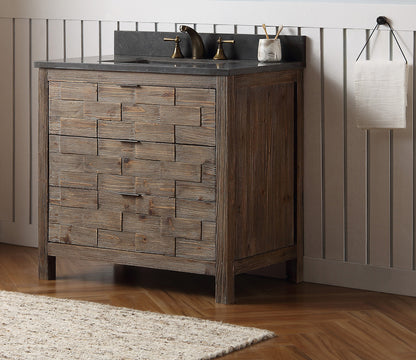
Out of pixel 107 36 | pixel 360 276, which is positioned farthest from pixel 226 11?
pixel 360 276

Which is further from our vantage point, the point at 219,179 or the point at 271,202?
the point at 271,202

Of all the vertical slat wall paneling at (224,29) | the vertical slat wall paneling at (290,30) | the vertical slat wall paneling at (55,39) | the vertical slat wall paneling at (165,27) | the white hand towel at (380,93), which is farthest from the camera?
the vertical slat wall paneling at (55,39)

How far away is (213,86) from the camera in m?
3.33

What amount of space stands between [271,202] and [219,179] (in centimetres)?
32

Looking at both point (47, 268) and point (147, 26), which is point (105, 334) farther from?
point (147, 26)

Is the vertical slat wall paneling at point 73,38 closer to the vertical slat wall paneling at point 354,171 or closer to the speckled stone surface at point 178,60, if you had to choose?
the speckled stone surface at point 178,60

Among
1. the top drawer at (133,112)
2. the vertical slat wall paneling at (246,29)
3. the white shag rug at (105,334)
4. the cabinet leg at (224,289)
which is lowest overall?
the white shag rug at (105,334)

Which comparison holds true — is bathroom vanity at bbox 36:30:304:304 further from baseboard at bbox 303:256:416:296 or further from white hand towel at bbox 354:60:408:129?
white hand towel at bbox 354:60:408:129

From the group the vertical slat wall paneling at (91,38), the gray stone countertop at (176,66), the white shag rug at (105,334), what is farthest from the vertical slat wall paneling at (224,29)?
the white shag rug at (105,334)

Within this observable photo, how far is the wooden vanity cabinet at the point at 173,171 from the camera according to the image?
3371 mm

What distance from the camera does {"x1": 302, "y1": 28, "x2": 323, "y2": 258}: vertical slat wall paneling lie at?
3.67 m

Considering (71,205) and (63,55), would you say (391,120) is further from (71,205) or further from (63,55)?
(63,55)

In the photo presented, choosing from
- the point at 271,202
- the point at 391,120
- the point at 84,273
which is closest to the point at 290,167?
the point at 271,202

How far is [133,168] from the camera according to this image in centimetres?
350
